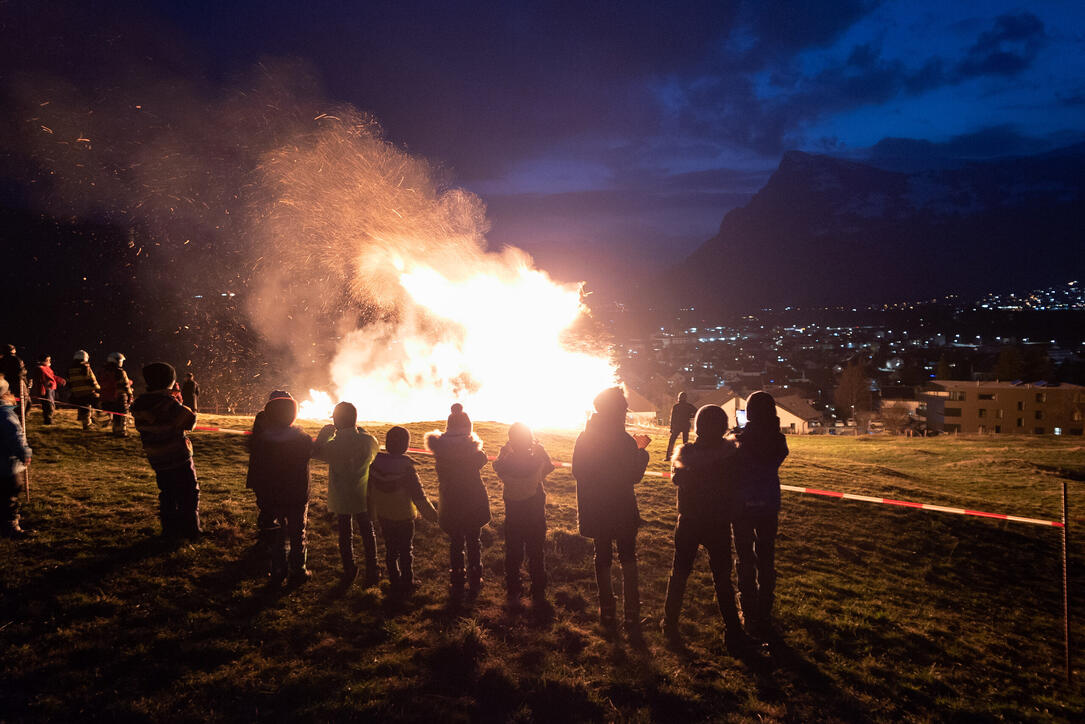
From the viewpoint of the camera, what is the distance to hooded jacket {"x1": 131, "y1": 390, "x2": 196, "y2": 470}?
7391 millimetres

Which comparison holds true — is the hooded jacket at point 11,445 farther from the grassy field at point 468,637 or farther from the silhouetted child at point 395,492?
the silhouetted child at point 395,492

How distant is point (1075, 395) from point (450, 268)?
73816 mm

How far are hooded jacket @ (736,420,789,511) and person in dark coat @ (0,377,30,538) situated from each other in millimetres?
9266

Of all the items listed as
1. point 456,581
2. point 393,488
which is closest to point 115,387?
point 393,488

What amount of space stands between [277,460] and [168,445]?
1.94 metres

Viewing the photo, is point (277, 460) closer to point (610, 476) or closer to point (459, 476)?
point (459, 476)

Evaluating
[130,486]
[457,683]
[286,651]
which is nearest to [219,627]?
[286,651]

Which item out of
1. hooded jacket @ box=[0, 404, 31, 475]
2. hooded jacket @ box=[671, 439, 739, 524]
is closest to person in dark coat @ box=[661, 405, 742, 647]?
hooded jacket @ box=[671, 439, 739, 524]

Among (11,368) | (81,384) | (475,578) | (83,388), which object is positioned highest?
(11,368)

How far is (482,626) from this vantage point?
673 centimetres

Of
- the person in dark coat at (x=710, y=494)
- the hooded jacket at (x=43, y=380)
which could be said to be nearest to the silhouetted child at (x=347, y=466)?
the person in dark coat at (x=710, y=494)

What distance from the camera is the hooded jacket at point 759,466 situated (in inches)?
259

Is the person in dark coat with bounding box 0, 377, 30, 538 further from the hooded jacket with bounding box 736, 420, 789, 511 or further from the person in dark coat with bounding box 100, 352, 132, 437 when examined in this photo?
the hooded jacket with bounding box 736, 420, 789, 511

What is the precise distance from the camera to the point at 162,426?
294 inches
